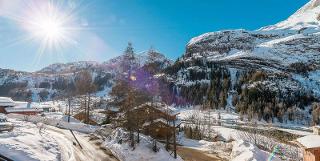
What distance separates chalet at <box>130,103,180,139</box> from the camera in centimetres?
4219

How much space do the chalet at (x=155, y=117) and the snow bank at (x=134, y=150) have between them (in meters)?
2.08

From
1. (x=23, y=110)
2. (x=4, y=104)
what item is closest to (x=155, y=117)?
(x=23, y=110)

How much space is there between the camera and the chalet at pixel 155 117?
42.2m

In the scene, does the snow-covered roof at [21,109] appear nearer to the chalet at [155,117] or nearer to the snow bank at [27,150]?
the chalet at [155,117]

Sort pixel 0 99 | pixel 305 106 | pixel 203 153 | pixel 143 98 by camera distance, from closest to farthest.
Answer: pixel 143 98, pixel 203 153, pixel 0 99, pixel 305 106

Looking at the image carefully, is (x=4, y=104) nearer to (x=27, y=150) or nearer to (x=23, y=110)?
(x=23, y=110)

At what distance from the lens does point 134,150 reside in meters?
38.6

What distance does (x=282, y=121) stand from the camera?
522 ft

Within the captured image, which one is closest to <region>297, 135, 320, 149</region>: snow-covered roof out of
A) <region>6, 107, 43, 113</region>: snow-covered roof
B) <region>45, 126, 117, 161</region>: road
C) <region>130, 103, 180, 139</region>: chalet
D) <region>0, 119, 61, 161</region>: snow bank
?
<region>0, 119, 61, 161</region>: snow bank

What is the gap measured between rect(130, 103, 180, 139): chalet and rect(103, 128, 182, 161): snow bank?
2.08 m

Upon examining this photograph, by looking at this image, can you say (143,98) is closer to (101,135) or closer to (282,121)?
(101,135)

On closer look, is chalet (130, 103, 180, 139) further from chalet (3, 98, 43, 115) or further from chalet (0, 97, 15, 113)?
chalet (0, 97, 15, 113)

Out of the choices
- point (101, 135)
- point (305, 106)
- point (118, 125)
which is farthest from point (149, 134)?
point (305, 106)

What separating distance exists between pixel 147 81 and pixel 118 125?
7.63 metres
